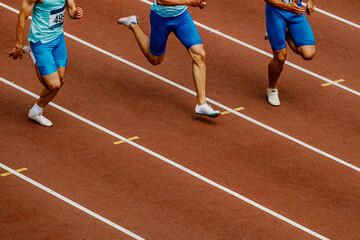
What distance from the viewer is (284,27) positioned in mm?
13969

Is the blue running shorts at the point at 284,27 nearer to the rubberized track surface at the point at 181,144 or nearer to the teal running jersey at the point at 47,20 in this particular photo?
the rubberized track surface at the point at 181,144

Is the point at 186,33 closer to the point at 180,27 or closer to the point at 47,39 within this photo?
→ the point at 180,27

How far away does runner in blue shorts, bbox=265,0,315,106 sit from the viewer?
13.7 meters

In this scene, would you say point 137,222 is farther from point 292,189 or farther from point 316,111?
point 316,111

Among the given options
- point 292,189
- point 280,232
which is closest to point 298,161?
point 292,189

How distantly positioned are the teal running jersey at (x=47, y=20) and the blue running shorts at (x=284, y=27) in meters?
3.34

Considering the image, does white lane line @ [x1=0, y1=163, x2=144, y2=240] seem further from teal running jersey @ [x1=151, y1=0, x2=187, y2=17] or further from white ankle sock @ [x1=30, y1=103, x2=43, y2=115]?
teal running jersey @ [x1=151, y1=0, x2=187, y2=17]

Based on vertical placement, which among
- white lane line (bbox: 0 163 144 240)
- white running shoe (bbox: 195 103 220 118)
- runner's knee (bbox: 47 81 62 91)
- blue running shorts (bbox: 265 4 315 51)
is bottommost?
white lane line (bbox: 0 163 144 240)

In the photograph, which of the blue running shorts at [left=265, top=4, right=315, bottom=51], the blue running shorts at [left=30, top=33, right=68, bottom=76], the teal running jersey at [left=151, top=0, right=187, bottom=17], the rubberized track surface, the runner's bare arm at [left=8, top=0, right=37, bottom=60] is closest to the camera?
the rubberized track surface

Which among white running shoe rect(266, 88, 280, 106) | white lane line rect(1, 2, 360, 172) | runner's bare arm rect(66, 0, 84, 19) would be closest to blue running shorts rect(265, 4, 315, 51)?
white running shoe rect(266, 88, 280, 106)

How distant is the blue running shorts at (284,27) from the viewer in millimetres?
13875

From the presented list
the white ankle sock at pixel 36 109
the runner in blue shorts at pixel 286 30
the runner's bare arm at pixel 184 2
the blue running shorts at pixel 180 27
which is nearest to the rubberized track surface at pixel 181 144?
the white ankle sock at pixel 36 109

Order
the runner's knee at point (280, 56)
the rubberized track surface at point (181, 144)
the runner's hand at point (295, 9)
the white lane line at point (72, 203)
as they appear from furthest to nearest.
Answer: the runner's knee at point (280, 56)
the runner's hand at point (295, 9)
the rubberized track surface at point (181, 144)
the white lane line at point (72, 203)

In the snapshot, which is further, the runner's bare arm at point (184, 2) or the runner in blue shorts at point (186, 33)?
the runner in blue shorts at point (186, 33)
